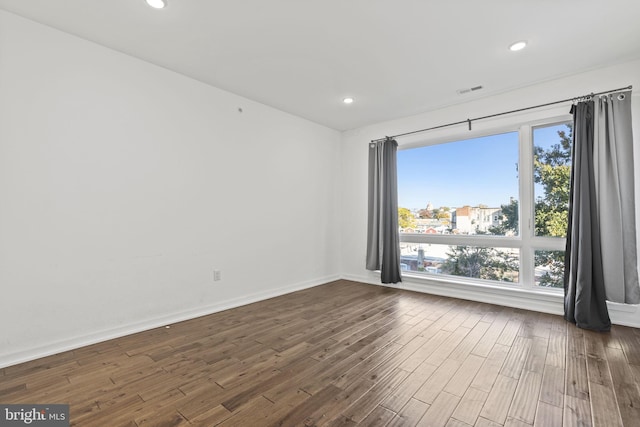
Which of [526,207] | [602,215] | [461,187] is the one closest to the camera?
[602,215]

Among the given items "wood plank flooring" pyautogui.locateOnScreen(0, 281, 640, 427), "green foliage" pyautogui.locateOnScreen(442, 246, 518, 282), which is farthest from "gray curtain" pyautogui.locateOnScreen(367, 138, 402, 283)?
"wood plank flooring" pyautogui.locateOnScreen(0, 281, 640, 427)

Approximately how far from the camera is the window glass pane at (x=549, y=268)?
3412 mm

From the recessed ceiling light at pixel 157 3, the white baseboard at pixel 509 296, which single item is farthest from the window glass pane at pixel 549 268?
the recessed ceiling light at pixel 157 3

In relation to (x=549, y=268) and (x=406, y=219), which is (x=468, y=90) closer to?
(x=406, y=219)

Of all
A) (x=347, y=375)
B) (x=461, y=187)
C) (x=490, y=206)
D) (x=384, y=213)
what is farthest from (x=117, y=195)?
(x=490, y=206)

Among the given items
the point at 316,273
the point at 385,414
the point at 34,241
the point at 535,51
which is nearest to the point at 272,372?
the point at 385,414

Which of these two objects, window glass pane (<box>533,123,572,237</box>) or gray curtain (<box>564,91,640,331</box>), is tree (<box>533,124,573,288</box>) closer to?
window glass pane (<box>533,123,572,237</box>)

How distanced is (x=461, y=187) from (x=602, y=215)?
1.58 meters

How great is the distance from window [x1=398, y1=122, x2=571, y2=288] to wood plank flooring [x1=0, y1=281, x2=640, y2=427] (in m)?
0.84

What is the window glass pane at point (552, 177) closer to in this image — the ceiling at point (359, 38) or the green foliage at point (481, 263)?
the green foliage at point (481, 263)

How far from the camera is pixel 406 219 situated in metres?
4.76

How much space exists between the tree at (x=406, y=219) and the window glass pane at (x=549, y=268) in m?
1.66

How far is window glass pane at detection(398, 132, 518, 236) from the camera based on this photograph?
3.81 m

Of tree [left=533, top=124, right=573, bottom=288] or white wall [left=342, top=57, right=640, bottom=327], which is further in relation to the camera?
tree [left=533, top=124, right=573, bottom=288]
